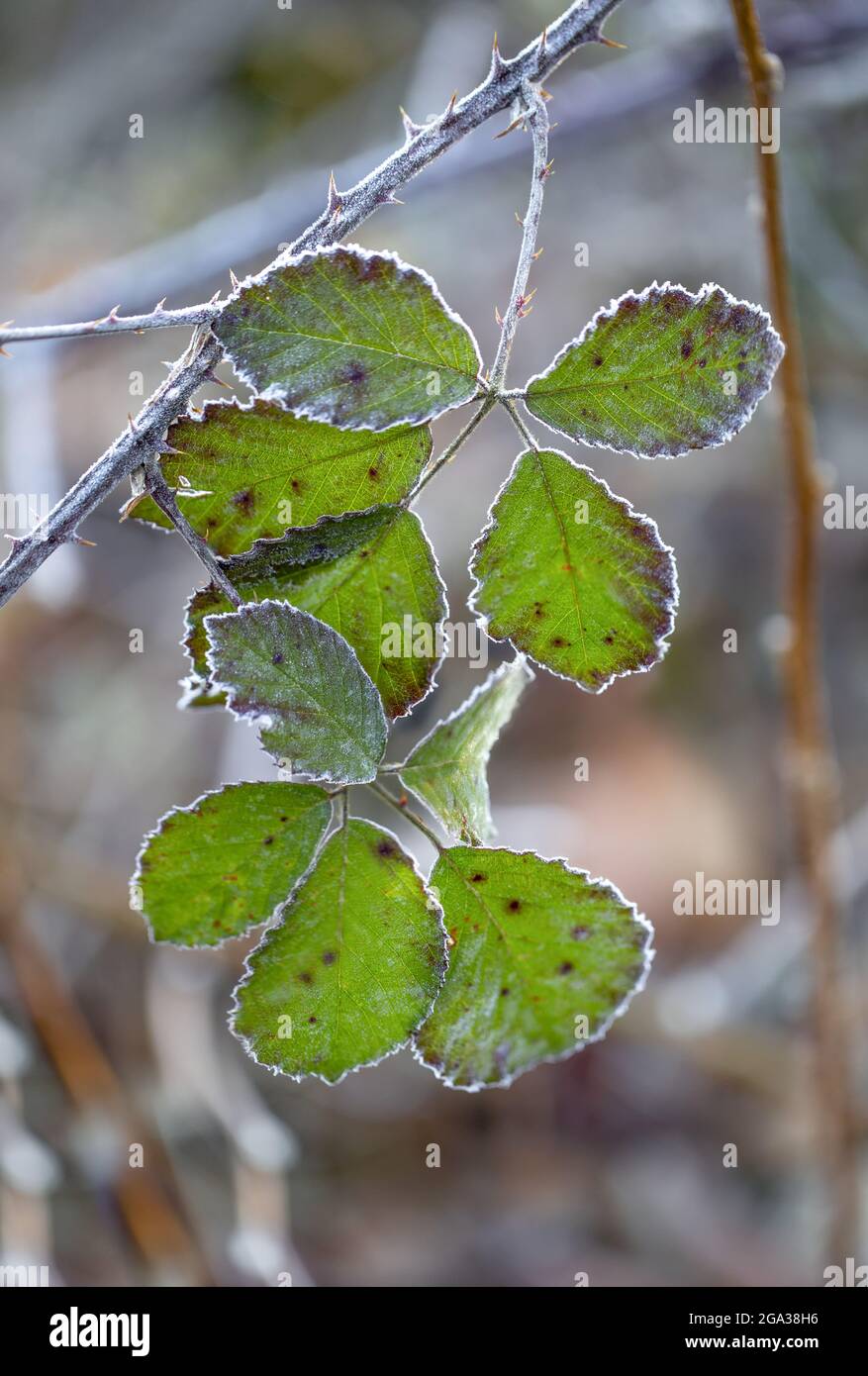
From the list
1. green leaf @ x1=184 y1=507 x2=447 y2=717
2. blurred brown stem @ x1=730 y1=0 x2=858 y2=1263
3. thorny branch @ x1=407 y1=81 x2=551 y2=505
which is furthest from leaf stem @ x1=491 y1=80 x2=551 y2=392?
blurred brown stem @ x1=730 y1=0 x2=858 y2=1263

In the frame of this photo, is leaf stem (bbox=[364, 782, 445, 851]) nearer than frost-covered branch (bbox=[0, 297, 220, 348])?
No

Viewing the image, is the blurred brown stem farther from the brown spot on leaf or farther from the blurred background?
the brown spot on leaf

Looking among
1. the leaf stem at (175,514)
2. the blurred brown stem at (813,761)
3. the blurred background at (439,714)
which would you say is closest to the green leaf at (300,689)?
the leaf stem at (175,514)

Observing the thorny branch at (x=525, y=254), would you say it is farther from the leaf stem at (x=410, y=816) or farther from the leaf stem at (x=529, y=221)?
the leaf stem at (x=410, y=816)

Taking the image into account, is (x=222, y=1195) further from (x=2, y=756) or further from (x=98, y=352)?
(x=98, y=352)

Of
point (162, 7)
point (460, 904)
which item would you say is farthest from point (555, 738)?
point (162, 7)

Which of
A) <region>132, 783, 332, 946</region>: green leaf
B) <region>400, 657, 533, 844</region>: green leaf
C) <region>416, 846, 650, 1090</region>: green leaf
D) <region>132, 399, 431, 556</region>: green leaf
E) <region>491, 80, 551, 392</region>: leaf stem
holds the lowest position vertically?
<region>416, 846, 650, 1090</region>: green leaf

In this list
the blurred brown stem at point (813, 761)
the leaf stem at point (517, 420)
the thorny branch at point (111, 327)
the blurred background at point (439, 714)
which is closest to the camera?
the thorny branch at point (111, 327)
